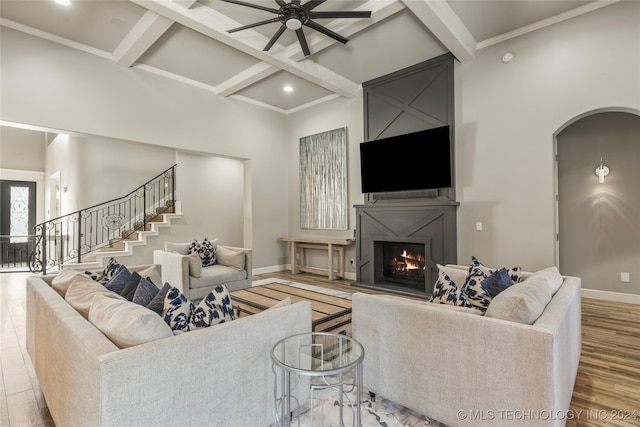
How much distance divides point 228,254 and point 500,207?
3.75 m

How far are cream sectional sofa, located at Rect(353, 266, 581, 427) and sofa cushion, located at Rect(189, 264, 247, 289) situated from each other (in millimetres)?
2648

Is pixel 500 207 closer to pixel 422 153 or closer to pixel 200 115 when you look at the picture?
pixel 422 153

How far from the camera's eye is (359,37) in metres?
4.06

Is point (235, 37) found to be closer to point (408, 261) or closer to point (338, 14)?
point (338, 14)

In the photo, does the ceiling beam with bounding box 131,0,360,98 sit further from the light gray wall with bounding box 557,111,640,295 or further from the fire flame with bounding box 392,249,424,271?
the light gray wall with bounding box 557,111,640,295

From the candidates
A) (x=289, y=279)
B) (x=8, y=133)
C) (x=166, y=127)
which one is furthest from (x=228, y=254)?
(x=8, y=133)

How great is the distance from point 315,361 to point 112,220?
743 centimetres

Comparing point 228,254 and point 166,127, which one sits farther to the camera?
point 166,127

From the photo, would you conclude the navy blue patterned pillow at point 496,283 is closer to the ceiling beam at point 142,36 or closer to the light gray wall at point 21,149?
the ceiling beam at point 142,36

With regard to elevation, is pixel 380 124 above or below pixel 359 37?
below

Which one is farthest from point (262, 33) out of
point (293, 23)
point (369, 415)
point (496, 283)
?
point (369, 415)

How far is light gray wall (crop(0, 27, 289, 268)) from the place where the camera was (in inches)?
150

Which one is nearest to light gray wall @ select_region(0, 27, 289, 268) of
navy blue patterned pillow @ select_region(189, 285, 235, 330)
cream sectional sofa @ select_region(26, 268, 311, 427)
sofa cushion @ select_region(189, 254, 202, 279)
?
sofa cushion @ select_region(189, 254, 202, 279)

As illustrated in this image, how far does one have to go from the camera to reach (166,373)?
1.25m
